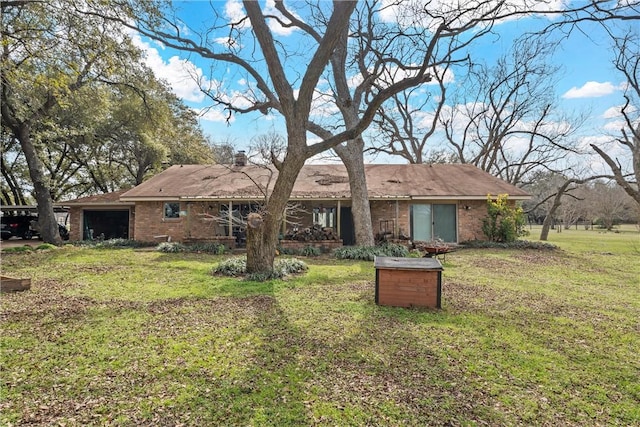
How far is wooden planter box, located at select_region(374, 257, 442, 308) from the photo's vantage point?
561cm

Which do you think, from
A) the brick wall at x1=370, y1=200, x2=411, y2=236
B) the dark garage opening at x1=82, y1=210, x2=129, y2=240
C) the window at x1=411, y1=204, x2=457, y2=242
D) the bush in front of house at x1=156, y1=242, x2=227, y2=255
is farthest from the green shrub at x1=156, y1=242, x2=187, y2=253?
the window at x1=411, y1=204, x2=457, y2=242

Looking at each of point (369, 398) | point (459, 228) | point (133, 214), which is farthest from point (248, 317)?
point (133, 214)

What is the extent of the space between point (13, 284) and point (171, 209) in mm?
9222

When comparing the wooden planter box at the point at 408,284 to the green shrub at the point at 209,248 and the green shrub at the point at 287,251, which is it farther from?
the green shrub at the point at 209,248

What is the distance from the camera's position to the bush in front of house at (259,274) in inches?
304

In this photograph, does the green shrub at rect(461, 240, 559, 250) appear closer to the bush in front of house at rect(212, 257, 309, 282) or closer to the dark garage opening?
the bush in front of house at rect(212, 257, 309, 282)

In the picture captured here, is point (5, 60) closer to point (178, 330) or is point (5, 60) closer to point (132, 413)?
point (178, 330)

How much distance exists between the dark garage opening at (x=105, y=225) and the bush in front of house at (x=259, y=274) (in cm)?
1184

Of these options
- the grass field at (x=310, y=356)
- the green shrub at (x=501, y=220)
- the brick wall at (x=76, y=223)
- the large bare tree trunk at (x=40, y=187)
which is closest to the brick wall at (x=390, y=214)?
the green shrub at (x=501, y=220)

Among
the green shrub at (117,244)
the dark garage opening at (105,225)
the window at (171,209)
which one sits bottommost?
the green shrub at (117,244)

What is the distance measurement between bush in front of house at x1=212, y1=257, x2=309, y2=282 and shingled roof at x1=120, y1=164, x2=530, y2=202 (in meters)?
5.34

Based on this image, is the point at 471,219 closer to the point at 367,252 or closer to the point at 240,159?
the point at 367,252

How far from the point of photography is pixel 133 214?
1689 cm

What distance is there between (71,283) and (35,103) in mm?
8763
